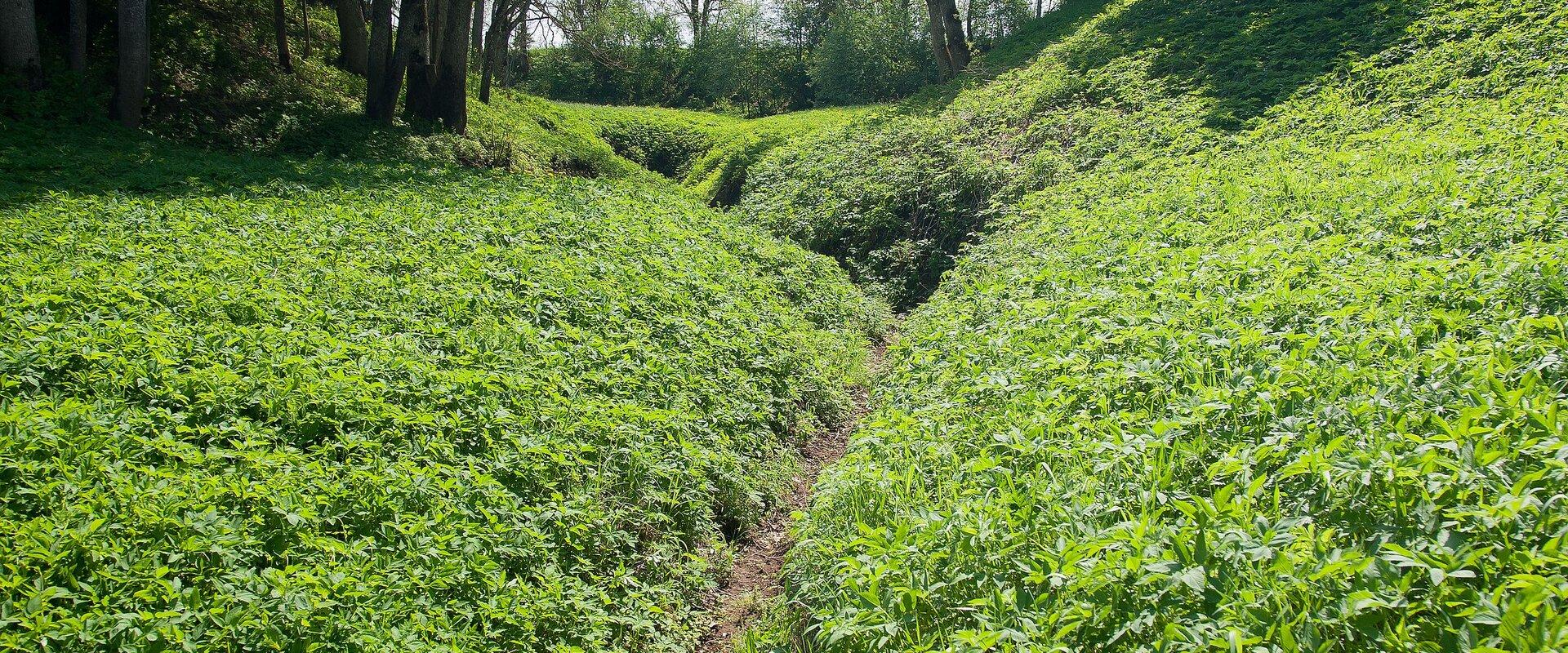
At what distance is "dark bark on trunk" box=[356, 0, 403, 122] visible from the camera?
1550cm

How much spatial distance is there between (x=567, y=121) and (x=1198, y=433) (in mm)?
24248

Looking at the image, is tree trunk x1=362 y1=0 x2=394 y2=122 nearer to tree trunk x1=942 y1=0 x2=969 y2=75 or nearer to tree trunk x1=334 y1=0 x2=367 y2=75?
tree trunk x1=334 y1=0 x2=367 y2=75

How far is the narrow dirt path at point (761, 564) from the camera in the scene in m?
4.48

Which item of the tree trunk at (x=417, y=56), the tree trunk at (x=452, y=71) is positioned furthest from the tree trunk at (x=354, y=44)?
the tree trunk at (x=452, y=71)

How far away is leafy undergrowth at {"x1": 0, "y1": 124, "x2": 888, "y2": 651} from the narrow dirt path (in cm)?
15

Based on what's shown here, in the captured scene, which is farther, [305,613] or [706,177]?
[706,177]

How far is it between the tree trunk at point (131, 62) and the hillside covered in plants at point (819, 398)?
0.58 metres

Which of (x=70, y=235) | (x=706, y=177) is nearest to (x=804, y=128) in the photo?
(x=706, y=177)

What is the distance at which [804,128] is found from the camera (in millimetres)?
24719

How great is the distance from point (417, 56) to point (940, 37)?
568 inches

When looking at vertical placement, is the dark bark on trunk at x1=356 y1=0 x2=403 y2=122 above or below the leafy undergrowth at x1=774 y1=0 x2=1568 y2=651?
above

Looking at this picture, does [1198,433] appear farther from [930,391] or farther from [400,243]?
[400,243]

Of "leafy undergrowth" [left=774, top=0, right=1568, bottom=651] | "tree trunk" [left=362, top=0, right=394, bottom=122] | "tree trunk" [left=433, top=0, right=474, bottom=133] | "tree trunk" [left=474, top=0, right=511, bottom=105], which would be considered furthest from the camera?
"tree trunk" [left=474, top=0, right=511, bottom=105]

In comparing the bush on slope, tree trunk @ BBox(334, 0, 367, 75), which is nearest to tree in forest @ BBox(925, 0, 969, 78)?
the bush on slope
